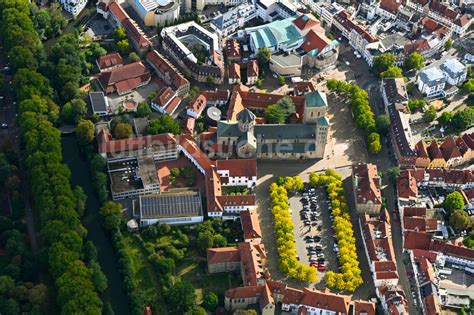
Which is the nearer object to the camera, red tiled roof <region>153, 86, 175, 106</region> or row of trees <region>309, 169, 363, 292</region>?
row of trees <region>309, 169, 363, 292</region>

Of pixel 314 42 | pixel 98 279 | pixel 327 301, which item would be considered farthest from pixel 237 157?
pixel 98 279

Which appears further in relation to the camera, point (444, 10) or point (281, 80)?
point (444, 10)

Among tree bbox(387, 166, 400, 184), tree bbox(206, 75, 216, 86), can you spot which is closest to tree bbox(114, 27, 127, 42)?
tree bbox(206, 75, 216, 86)

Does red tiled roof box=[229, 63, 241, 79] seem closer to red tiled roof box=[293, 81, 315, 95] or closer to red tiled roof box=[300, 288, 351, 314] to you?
red tiled roof box=[293, 81, 315, 95]

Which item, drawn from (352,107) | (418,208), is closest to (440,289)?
(418,208)

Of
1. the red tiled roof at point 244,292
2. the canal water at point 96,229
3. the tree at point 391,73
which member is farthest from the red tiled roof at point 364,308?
the tree at point 391,73

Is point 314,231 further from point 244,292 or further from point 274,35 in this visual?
point 274,35

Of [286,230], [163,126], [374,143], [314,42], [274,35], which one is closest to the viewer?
[286,230]
